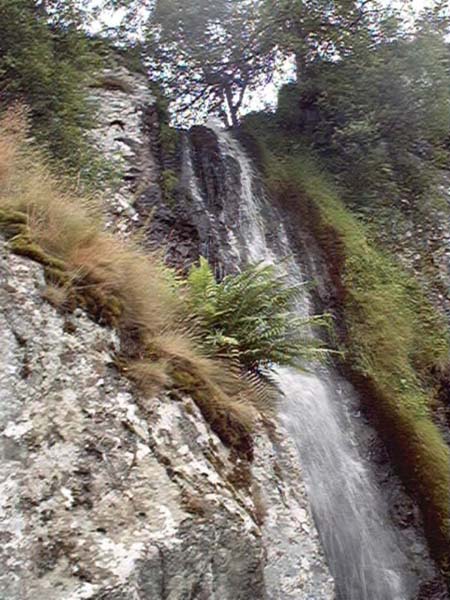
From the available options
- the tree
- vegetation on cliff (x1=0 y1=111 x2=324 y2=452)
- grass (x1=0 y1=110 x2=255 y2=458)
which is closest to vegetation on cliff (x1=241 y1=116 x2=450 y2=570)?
vegetation on cliff (x1=0 y1=111 x2=324 y2=452)

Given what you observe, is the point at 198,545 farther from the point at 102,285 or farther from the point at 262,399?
the point at 262,399

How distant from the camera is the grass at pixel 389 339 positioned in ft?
18.6

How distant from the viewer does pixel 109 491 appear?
2.67 meters

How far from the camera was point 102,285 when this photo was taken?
3.49 meters

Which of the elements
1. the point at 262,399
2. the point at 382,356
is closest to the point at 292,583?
the point at 262,399

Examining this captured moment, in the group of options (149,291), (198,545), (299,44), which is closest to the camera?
(198,545)

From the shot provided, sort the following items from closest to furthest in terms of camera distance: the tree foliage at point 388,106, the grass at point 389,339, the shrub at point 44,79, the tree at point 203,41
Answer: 1. the grass at point 389,339
2. the shrub at point 44,79
3. the tree foliage at point 388,106
4. the tree at point 203,41

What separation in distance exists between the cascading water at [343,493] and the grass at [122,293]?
1.33m

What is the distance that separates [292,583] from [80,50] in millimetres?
6188

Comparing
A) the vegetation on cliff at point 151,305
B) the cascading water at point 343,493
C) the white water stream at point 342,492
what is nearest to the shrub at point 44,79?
the vegetation on cliff at point 151,305

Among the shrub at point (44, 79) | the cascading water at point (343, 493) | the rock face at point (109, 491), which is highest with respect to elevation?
the shrub at point (44, 79)

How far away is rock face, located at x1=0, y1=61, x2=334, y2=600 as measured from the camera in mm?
2389

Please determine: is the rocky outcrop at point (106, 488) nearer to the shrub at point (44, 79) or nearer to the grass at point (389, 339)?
the grass at point (389, 339)

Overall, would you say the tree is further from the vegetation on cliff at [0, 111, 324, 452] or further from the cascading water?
the vegetation on cliff at [0, 111, 324, 452]
